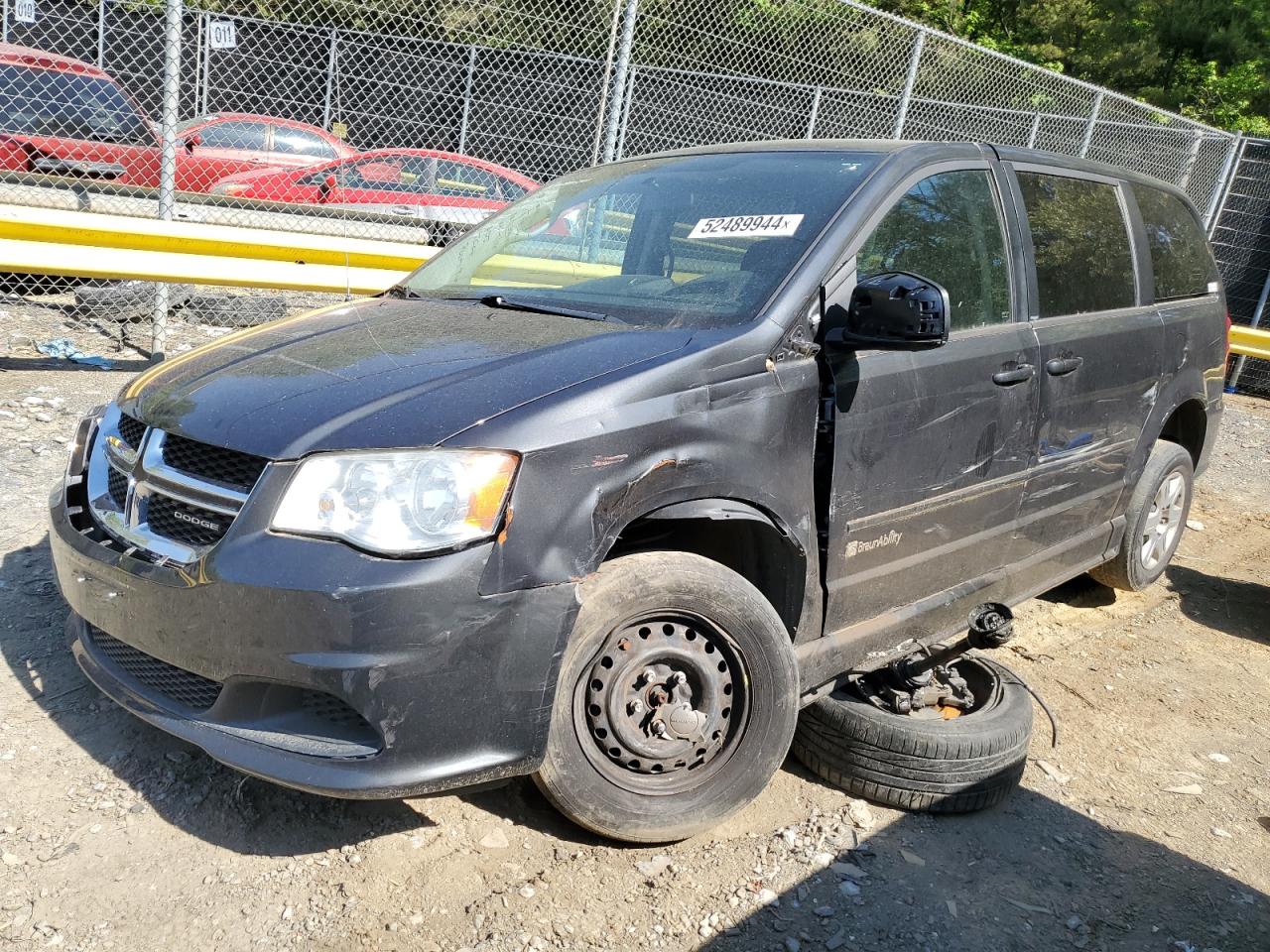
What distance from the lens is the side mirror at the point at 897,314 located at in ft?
9.29

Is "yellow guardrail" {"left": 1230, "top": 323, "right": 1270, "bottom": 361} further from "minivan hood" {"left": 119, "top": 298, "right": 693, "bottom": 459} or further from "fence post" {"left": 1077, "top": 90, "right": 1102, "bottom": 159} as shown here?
"minivan hood" {"left": 119, "top": 298, "right": 693, "bottom": 459}

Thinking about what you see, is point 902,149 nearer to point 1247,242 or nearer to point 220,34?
point 220,34

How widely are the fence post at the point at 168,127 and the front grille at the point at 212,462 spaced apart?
14.6 feet

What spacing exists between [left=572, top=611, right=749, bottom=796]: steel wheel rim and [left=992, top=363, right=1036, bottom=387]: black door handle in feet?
4.49

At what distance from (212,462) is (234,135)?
10729 mm

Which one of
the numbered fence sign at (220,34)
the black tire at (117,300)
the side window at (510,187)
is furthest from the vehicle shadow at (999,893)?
the side window at (510,187)

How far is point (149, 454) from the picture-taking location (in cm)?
267

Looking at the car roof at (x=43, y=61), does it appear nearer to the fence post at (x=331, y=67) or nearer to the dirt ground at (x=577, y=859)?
the fence post at (x=331, y=67)

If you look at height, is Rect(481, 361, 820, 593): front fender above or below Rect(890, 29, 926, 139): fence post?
below

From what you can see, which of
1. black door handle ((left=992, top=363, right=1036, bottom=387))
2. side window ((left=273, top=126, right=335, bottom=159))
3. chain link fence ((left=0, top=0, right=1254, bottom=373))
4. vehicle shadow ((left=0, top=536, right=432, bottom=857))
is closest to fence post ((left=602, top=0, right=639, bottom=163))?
chain link fence ((left=0, top=0, right=1254, bottom=373))

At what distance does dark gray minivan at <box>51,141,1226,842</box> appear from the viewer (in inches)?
93.0

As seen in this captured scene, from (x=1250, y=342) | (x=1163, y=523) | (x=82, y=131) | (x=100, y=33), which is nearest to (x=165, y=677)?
(x=1163, y=523)

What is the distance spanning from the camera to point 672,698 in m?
2.73

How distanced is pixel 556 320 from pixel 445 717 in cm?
122
